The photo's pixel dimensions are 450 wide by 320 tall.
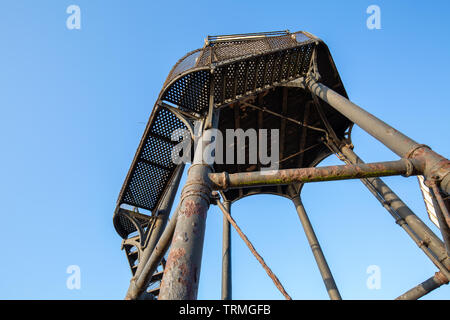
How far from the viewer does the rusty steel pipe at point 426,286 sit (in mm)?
6369

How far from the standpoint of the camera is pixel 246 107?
A: 1162cm

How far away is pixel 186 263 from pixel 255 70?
244 inches

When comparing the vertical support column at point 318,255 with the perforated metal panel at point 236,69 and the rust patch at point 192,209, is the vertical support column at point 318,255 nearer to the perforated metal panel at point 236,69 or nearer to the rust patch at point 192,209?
the perforated metal panel at point 236,69

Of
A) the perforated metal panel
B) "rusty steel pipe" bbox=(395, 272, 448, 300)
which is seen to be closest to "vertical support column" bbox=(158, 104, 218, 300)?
the perforated metal panel

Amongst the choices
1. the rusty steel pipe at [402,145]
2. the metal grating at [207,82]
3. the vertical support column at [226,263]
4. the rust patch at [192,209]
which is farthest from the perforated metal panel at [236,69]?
the vertical support column at [226,263]

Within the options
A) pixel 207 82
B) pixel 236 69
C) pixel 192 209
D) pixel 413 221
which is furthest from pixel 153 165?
pixel 413 221

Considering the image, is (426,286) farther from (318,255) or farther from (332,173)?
(332,173)

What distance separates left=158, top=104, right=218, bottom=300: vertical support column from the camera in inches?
123

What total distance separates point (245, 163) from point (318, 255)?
5253mm

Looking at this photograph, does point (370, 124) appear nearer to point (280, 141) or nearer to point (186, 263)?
point (186, 263)

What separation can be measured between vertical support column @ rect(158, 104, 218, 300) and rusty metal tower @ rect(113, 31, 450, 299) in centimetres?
1
